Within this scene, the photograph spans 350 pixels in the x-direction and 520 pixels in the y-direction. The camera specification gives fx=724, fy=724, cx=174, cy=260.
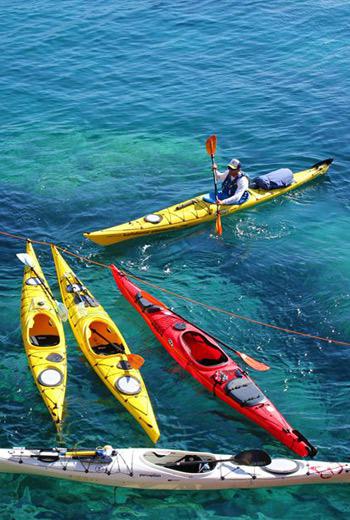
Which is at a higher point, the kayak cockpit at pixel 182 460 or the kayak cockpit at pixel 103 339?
the kayak cockpit at pixel 103 339

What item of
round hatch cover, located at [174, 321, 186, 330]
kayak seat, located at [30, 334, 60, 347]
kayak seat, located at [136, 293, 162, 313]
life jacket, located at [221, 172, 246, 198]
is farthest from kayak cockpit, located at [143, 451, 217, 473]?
life jacket, located at [221, 172, 246, 198]

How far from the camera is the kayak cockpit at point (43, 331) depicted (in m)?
17.3

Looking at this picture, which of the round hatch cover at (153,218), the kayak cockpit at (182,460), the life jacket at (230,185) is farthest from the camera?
the life jacket at (230,185)

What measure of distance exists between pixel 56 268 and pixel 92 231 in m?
2.60

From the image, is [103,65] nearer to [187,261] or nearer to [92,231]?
[92,231]

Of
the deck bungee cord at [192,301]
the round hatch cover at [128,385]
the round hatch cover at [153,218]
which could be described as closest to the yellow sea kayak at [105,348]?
the round hatch cover at [128,385]

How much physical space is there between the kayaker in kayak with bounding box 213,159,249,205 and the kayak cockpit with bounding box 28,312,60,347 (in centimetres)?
700

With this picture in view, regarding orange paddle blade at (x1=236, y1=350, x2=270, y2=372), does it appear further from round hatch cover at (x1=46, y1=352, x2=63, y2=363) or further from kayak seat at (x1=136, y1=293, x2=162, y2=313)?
round hatch cover at (x1=46, y1=352, x2=63, y2=363)

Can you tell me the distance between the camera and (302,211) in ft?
75.8

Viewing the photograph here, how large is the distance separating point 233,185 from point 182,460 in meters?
10.5

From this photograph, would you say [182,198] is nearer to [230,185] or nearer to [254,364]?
[230,185]

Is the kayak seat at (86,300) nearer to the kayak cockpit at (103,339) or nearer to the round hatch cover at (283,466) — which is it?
the kayak cockpit at (103,339)

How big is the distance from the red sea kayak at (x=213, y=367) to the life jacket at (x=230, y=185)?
5.34m

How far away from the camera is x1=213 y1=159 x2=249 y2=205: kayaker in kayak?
2214 centimetres
